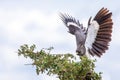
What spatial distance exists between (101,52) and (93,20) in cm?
204

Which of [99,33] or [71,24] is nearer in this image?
[99,33]

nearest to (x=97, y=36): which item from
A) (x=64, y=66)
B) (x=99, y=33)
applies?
(x=99, y=33)

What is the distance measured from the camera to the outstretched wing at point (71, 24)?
19.4 meters

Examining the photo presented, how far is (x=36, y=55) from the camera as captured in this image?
1318cm

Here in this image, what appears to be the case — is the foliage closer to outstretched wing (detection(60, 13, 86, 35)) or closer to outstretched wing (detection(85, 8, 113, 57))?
outstretched wing (detection(85, 8, 113, 57))

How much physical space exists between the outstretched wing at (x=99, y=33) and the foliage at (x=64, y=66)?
10.5 feet

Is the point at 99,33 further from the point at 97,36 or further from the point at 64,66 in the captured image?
the point at 64,66

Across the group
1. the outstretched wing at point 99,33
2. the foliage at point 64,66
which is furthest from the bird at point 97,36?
the foliage at point 64,66

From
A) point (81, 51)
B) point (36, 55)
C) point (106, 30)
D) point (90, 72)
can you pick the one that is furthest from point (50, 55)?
point (106, 30)

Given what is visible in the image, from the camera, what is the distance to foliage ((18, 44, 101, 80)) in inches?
474

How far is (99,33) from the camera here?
53.0ft

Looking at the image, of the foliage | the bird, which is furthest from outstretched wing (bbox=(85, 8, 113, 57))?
the foliage

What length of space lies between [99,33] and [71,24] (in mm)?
5413

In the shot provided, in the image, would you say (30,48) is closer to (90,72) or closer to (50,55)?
(50,55)
